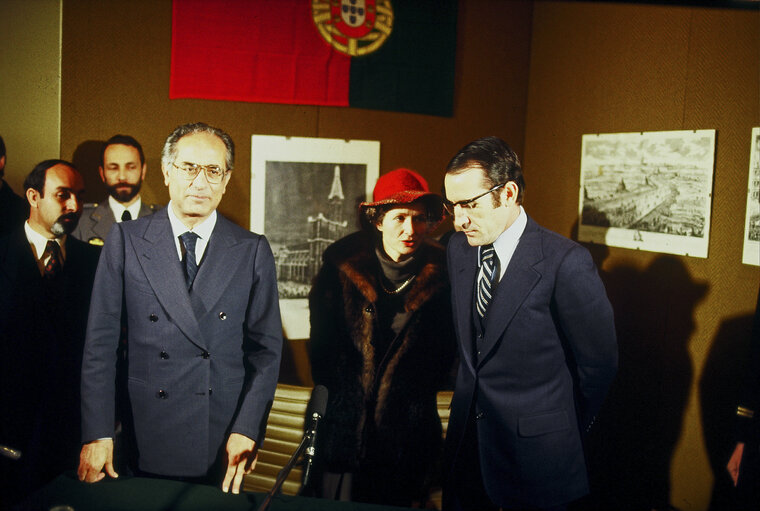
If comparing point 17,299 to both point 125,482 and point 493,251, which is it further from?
point 493,251

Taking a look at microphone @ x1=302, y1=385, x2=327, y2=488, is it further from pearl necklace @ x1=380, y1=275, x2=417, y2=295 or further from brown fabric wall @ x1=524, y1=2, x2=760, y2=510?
brown fabric wall @ x1=524, y1=2, x2=760, y2=510

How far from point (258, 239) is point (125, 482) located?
0.99m

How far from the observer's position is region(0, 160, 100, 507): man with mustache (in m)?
2.15

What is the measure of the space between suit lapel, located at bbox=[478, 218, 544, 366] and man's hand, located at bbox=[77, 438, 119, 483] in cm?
142

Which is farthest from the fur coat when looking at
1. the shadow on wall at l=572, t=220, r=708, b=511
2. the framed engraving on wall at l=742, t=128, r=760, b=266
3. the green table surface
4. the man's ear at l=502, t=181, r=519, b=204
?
the framed engraving on wall at l=742, t=128, r=760, b=266

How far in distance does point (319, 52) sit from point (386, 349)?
179cm

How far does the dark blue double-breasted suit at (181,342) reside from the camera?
80.4 inches

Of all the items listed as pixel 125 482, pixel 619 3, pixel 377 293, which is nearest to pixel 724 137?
pixel 619 3

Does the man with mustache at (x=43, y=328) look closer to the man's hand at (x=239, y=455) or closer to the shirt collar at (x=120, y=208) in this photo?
the shirt collar at (x=120, y=208)

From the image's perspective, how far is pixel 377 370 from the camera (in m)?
2.55

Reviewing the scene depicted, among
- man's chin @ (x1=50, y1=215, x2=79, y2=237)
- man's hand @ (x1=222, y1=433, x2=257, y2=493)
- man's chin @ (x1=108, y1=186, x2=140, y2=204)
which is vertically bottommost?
man's hand @ (x1=222, y1=433, x2=257, y2=493)

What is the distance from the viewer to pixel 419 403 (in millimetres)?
2605

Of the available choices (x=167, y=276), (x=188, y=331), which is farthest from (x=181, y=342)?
(x=167, y=276)

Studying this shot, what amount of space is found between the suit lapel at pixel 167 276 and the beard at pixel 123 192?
40 cm
